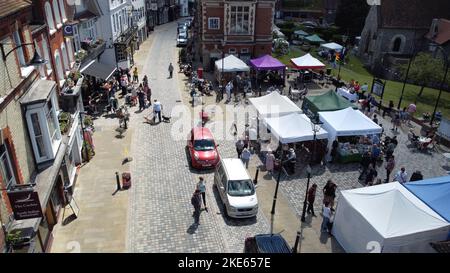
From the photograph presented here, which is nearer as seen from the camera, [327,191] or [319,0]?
[327,191]

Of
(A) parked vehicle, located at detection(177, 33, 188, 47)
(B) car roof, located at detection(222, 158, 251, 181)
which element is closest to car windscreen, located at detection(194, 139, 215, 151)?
(B) car roof, located at detection(222, 158, 251, 181)

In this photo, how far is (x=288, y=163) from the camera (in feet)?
61.8

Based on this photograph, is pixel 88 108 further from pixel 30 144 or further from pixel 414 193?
pixel 414 193

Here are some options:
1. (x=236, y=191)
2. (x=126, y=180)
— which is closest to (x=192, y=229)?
(x=236, y=191)

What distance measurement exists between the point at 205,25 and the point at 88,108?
1721cm

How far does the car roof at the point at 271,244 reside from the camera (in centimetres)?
1165

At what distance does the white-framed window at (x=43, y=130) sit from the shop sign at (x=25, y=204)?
11.0 ft

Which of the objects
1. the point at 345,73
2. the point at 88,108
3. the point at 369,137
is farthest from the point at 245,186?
the point at 345,73

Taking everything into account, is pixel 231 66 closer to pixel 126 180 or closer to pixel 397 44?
pixel 126 180

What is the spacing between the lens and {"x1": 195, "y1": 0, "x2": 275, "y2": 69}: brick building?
36656 mm

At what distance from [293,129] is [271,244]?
9.32 metres

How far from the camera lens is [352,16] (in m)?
63.0

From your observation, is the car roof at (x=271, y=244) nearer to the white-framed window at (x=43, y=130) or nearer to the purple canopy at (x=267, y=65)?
the white-framed window at (x=43, y=130)

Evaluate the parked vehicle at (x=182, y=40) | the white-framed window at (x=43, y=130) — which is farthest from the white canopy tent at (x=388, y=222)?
the parked vehicle at (x=182, y=40)
